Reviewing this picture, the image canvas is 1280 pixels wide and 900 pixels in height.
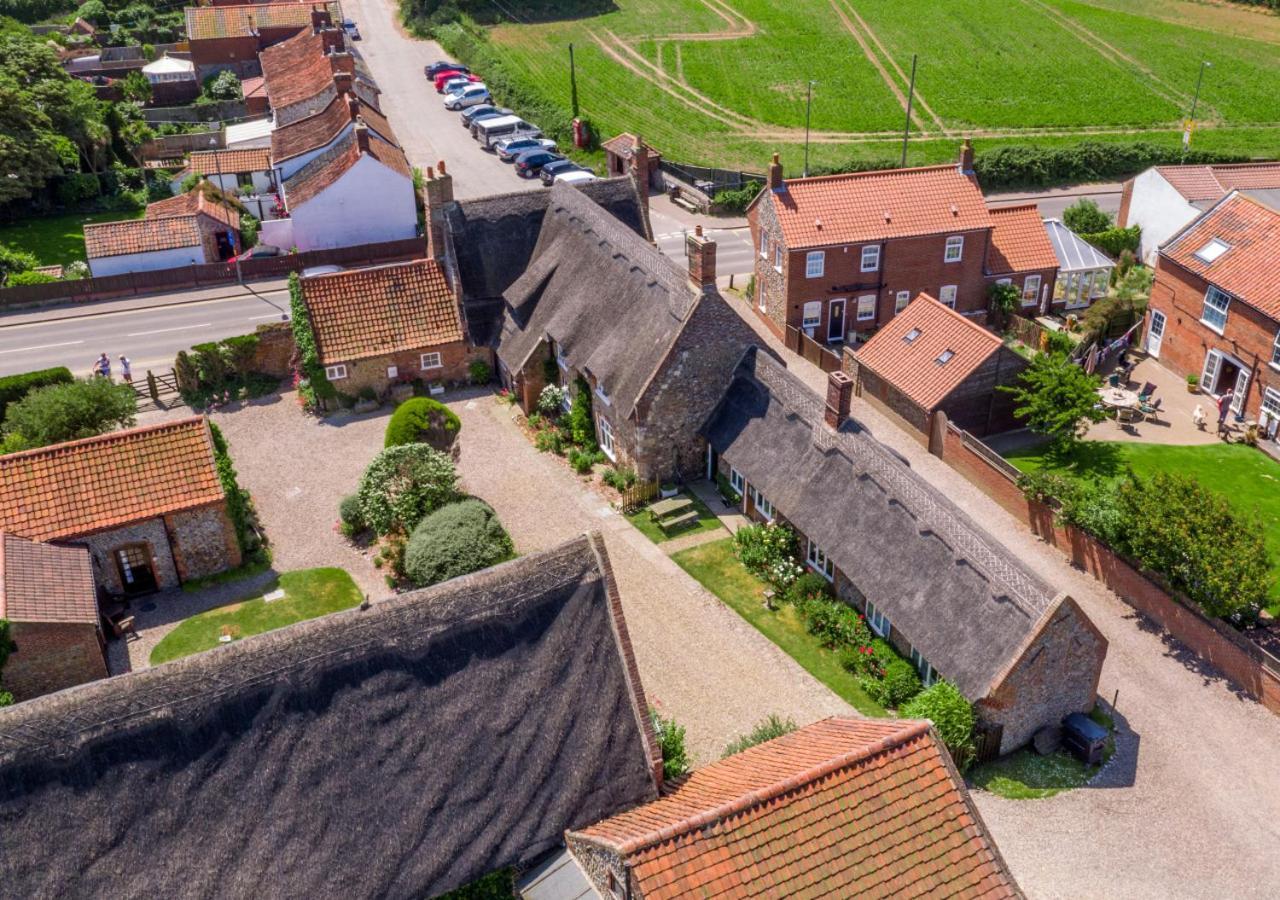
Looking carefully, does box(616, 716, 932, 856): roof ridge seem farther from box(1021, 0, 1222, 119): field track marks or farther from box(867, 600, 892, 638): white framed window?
box(1021, 0, 1222, 119): field track marks

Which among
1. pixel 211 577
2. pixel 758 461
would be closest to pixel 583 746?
pixel 758 461

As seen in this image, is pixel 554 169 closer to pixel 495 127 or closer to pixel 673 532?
pixel 495 127

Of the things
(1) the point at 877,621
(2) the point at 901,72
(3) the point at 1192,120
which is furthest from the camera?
(2) the point at 901,72

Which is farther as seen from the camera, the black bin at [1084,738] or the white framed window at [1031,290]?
the white framed window at [1031,290]

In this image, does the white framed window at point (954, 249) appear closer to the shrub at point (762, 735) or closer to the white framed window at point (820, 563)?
the white framed window at point (820, 563)

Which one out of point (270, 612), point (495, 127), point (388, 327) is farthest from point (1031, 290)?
point (495, 127)

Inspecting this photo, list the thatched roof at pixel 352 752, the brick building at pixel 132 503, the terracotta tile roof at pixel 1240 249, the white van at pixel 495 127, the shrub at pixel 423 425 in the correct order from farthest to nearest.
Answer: the white van at pixel 495 127
the terracotta tile roof at pixel 1240 249
the shrub at pixel 423 425
the brick building at pixel 132 503
the thatched roof at pixel 352 752

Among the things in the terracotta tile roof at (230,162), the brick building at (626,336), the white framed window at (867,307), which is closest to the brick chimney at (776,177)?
the white framed window at (867,307)

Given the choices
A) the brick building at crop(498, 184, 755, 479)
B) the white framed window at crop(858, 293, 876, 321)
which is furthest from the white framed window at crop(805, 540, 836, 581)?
the white framed window at crop(858, 293, 876, 321)
